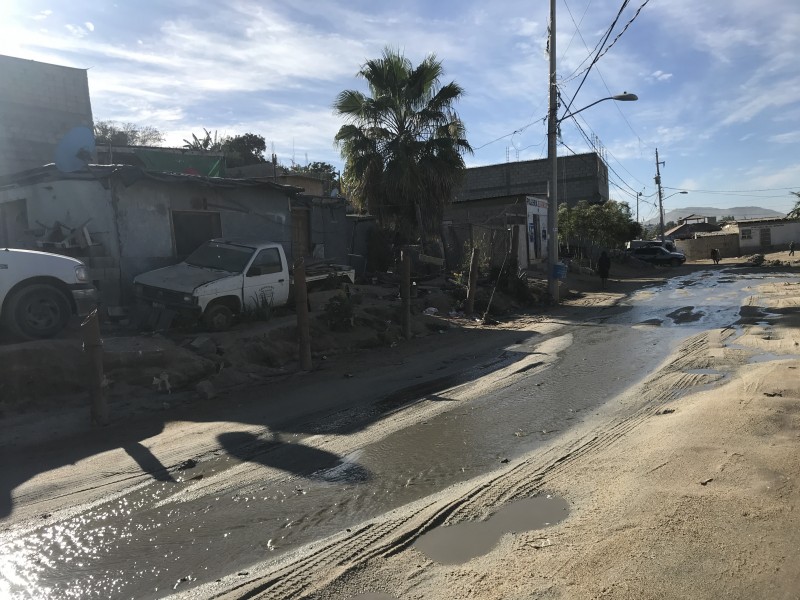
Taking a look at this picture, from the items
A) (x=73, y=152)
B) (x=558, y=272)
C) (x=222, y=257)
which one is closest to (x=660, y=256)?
(x=558, y=272)

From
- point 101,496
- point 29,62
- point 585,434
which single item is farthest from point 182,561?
point 29,62

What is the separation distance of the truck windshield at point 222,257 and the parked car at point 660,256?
124ft

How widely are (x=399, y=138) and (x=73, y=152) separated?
1062 centimetres

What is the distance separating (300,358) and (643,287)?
20411 millimetres

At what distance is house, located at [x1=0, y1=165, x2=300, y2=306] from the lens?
11445 millimetres

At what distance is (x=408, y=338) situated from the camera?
478 inches

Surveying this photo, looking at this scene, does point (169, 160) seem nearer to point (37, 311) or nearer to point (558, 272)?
point (558, 272)

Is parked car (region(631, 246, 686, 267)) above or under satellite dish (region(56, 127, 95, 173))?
under

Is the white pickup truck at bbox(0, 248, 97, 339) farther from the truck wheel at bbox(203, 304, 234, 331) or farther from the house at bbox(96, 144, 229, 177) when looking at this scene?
the house at bbox(96, 144, 229, 177)

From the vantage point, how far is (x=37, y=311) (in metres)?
8.13

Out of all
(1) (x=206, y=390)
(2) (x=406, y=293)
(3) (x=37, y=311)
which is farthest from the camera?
(2) (x=406, y=293)

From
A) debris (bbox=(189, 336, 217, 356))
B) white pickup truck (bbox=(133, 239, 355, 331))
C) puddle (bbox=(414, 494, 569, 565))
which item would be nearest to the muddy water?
puddle (bbox=(414, 494, 569, 565))

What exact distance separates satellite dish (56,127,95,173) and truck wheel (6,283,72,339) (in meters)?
4.33

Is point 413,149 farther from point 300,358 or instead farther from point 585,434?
point 585,434
